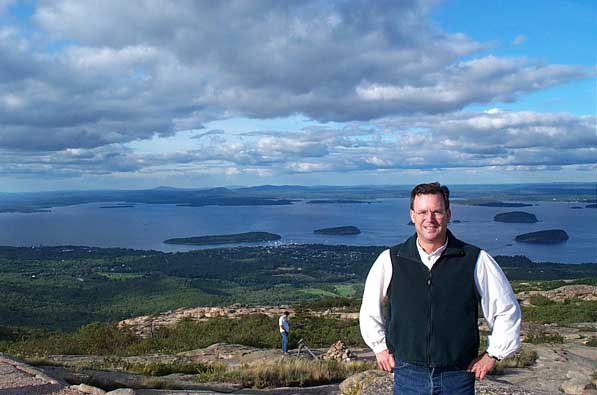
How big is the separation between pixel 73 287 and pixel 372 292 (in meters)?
68.4

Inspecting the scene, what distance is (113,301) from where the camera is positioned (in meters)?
55.1

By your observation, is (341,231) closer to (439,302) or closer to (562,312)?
(562,312)

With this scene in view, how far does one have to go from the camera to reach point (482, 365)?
3.04m

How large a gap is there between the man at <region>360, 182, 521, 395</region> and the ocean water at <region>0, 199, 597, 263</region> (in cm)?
8141

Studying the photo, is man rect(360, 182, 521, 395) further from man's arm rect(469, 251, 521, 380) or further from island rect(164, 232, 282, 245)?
island rect(164, 232, 282, 245)

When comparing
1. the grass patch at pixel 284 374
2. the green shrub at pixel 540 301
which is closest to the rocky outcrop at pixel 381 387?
the grass patch at pixel 284 374

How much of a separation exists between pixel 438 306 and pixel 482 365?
1.47ft

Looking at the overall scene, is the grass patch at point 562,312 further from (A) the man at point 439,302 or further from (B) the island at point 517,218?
(B) the island at point 517,218

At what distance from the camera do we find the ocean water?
307 ft

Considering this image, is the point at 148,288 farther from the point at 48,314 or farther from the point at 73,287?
the point at 48,314

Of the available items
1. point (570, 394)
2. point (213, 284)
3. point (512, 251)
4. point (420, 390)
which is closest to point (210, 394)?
point (420, 390)

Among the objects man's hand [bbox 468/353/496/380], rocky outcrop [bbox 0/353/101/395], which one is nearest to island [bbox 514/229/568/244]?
rocky outcrop [bbox 0/353/101/395]

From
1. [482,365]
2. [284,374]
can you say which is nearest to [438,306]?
[482,365]

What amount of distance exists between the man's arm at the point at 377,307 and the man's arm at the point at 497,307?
1.69 feet
